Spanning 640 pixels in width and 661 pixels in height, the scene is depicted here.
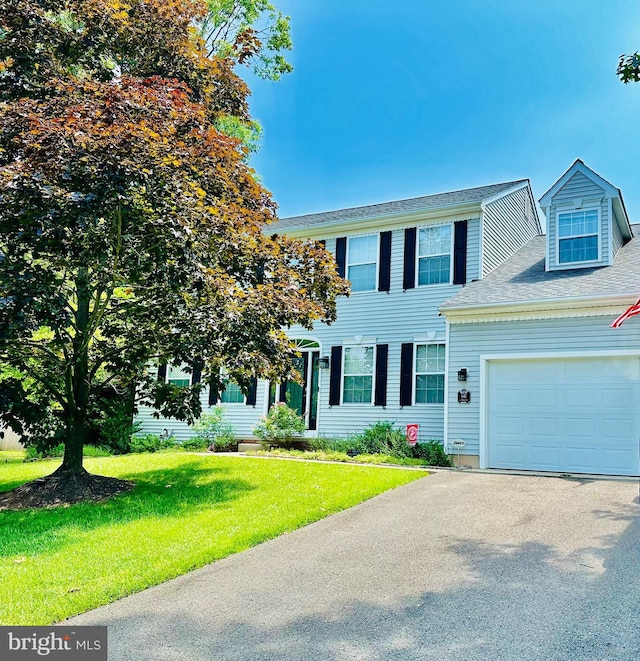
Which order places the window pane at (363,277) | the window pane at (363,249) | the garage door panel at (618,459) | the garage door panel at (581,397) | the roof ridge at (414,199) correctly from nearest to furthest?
the garage door panel at (618,459) → the garage door panel at (581,397) → the window pane at (363,277) → the window pane at (363,249) → the roof ridge at (414,199)

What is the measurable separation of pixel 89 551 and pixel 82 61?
784cm

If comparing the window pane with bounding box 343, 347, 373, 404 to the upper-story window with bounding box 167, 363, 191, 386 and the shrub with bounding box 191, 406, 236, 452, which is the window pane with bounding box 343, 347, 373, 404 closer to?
the shrub with bounding box 191, 406, 236, 452

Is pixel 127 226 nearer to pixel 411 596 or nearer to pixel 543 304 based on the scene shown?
pixel 411 596

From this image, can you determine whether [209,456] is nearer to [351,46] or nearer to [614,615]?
[614,615]

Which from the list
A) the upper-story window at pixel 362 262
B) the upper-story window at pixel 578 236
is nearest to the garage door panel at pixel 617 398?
the upper-story window at pixel 578 236

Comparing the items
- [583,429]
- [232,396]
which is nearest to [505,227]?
[583,429]

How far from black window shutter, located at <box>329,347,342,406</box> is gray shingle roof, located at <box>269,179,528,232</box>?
11.1 ft

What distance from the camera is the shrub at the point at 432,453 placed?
39.4 ft

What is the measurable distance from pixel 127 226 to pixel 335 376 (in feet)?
26.5

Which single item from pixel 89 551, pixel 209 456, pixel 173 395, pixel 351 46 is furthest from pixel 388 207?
pixel 89 551

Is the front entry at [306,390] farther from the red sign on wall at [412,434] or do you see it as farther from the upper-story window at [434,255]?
the upper-story window at [434,255]

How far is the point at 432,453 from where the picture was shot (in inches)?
481

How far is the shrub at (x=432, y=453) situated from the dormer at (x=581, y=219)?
15.1 ft

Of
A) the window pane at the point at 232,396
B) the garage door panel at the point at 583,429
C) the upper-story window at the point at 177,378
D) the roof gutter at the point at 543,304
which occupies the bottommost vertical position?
the garage door panel at the point at 583,429
